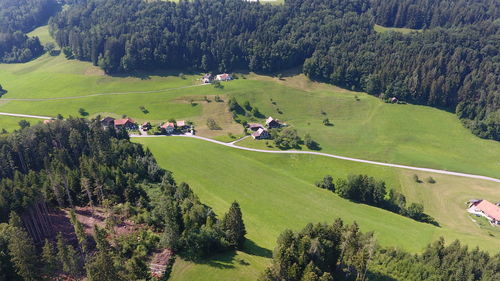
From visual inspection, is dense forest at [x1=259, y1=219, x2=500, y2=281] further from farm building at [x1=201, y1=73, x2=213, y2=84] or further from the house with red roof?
farm building at [x1=201, y1=73, x2=213, y2=84]

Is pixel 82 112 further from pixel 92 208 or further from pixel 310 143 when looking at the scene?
pixel 310 143

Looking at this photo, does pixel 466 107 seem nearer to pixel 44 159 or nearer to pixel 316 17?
pixel 316 17

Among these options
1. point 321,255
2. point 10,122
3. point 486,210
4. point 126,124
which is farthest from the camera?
point 10,122

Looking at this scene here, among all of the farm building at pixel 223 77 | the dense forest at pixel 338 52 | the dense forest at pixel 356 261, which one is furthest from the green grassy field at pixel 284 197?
the dense forest at pixel 338 52

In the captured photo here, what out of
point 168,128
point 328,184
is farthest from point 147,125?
point 328,184

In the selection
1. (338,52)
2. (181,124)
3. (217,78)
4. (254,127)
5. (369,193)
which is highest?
(338,52)

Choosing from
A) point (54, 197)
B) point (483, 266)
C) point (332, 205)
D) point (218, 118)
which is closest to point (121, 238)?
point (54, 197)
